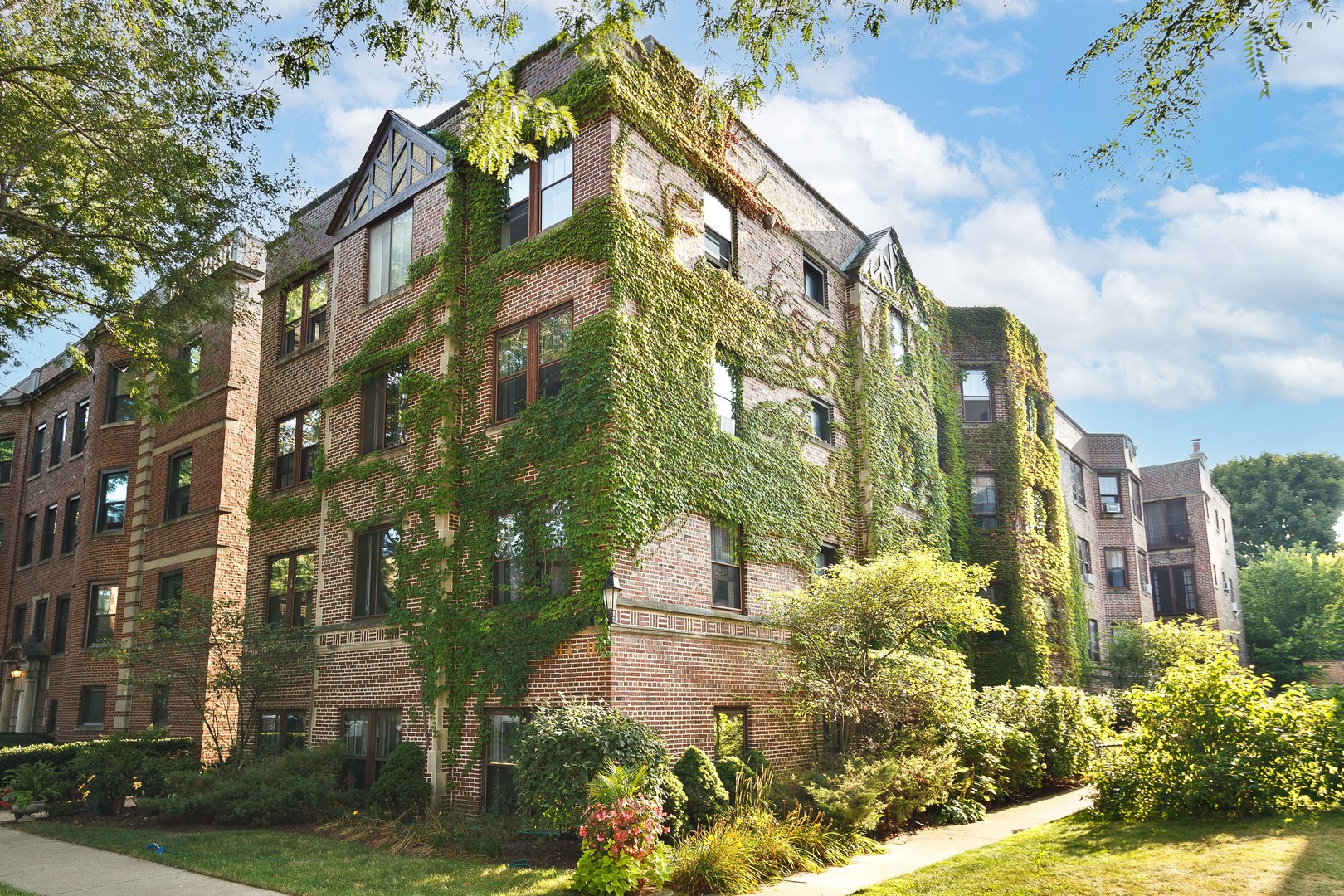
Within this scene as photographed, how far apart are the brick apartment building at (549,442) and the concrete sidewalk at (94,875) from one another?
423 centimetres

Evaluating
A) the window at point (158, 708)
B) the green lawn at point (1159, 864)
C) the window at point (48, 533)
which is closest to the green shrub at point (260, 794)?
the window at point (158, 708)

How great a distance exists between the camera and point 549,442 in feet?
46.0

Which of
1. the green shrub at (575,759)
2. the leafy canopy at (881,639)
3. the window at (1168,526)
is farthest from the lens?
the window at (1168,526)

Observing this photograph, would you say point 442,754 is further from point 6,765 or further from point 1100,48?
point 1100,48

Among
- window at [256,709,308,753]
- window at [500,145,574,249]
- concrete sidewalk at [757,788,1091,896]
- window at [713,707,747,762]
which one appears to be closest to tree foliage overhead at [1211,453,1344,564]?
concrete sidewalk at [757,788,1091,896]

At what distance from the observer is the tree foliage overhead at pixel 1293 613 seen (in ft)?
135

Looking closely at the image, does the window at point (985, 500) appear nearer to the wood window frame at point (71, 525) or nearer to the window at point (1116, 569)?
the window at point (1116, 569)

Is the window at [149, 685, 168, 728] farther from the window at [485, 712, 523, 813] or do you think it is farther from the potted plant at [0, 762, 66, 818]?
the window at [485, 712, 523, 813]

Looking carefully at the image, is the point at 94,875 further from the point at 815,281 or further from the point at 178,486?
the point at 815,281

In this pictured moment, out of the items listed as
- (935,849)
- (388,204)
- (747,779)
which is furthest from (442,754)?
(388,204)

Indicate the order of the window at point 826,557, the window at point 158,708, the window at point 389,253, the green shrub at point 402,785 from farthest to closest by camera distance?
the window at point 158,708
the window at point 826,557
the window at point 389,253
the green shrub at point 402,785

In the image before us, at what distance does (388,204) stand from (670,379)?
7441 mm

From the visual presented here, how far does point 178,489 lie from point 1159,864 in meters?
21.7

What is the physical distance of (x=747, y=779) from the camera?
41.6 feet
